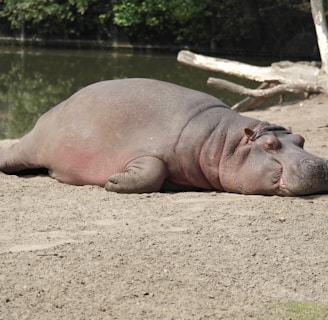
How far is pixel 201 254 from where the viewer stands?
5191 mm

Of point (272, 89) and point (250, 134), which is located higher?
point (250, 134)

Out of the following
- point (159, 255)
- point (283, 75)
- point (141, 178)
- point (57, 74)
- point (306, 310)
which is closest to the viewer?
point (306, 310)

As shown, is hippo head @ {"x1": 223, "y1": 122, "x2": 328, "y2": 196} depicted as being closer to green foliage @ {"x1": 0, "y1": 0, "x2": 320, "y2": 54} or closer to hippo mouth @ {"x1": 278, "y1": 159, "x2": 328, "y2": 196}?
hippo mouth @ {"x1": 278, "y1": 159, "x2": 328, "y2": 196}

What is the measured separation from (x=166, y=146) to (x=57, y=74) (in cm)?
1199

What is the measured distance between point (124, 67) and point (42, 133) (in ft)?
40.7

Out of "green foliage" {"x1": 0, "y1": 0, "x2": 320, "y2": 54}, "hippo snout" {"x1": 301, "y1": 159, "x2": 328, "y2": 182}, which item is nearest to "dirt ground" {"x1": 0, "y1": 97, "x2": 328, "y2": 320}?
"hippo snout" {"x1": 301, "y1": 159, "x2": 328, "y2": 182}

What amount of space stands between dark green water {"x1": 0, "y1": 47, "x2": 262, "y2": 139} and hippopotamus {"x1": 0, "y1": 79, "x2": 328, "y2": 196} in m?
4.03

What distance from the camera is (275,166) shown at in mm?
6727

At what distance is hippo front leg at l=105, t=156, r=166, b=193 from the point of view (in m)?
6.87

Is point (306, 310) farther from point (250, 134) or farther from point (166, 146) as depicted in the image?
point (166, 146)

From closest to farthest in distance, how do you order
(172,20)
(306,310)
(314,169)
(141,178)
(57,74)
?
(306,310)
(314,169)
(141,178)
(57,74)
(172,20)

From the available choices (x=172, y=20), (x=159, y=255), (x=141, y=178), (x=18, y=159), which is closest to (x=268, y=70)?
(x=18, y=159)

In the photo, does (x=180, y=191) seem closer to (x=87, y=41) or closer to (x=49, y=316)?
(x=49, y=316)

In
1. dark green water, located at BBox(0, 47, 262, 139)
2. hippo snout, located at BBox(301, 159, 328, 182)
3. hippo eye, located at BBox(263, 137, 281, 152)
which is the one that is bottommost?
dark green water, located at BBox(0, 47, 262, 139)
